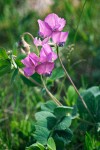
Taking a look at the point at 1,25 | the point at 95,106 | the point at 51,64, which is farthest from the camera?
the point at 1,25

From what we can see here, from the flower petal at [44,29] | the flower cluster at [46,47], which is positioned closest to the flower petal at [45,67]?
the flower cluster at [46,47]

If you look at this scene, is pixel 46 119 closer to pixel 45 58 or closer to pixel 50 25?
pixel 45 58

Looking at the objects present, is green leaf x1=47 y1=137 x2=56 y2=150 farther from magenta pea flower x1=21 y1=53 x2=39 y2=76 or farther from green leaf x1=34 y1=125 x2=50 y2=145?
magenta pea flower x1=21 y1=53 x2=39 y2=76

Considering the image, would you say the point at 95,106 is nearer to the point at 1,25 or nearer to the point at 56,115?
the point at 56,115

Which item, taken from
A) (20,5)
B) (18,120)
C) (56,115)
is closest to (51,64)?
(56,115)

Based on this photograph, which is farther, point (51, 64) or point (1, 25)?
point (1, 25)

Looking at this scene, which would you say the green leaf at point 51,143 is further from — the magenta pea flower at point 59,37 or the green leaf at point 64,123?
the magenta pea flower at point 59,37
